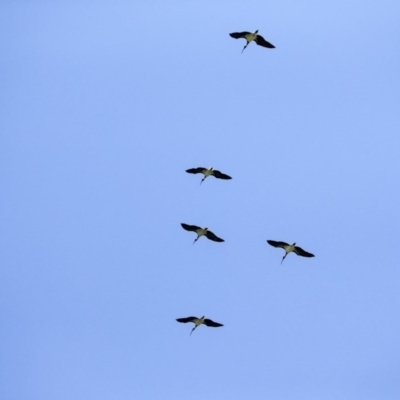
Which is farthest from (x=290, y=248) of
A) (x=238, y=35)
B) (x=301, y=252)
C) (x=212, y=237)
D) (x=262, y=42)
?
(x=238, y=35)

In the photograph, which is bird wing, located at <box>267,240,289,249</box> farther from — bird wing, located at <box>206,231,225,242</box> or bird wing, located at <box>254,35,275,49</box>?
bird wing, located at <box>254,35,275,49</box>

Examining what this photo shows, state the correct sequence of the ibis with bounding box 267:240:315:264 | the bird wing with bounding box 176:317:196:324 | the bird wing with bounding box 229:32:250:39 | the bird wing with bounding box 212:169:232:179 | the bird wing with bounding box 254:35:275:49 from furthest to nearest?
the bird wing with bounding box 176:317:196:324, the ibis with bounding box 267:240:315:264, the bird wing with bounding box 212:169:232:179, the bird wing with bounding box 229:32:250:39, the bird wing with bounding box 254:35:275:49

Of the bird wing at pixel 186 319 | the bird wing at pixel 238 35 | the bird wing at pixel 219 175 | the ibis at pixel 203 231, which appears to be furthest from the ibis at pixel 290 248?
the bird wing at pixel 238 35

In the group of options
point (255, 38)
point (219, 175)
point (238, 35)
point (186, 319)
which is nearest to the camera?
point (255, 38)

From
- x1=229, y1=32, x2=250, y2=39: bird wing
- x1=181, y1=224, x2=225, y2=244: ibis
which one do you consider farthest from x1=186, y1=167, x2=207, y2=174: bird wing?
x1=229, y1=32, x2=250, y2=39: bird wing

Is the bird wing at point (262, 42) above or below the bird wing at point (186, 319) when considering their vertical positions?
above

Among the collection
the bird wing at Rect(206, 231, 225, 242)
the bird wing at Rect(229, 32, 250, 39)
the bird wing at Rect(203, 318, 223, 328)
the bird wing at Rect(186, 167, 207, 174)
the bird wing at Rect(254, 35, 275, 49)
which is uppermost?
the bird wing at Rect(229, 32, 250, 39)

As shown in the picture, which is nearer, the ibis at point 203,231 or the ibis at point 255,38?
the ibis at point 255,38

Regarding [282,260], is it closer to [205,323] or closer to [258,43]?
[205,323]

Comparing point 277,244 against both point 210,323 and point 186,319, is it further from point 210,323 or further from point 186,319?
point 186,319

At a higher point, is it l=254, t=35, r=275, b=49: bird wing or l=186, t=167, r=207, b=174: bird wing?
l=254, t=35, r=275, b=49: bird wing

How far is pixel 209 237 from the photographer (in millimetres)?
84250

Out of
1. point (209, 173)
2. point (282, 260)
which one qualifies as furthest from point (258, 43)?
point (282, 260)

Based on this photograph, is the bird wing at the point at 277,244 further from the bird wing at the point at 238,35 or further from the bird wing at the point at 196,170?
the bird wing at the point at 238,35
